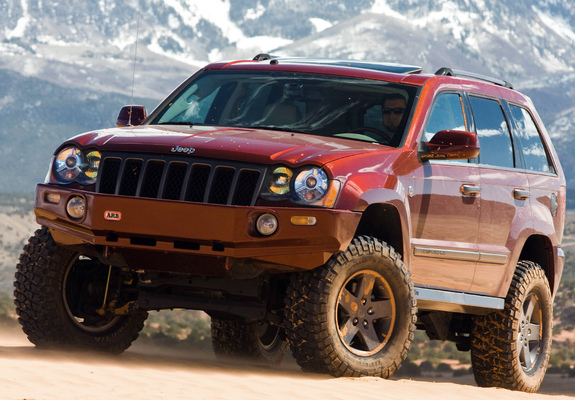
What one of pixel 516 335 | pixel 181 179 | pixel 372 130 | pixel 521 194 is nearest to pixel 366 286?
pixel 372 130

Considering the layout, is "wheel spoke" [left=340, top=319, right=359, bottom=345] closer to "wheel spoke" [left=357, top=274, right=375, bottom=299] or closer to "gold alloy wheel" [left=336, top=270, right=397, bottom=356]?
"gold alloy wheel" [left=336, top=270, right=397, bottom=356]

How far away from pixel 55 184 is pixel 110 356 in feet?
4.52

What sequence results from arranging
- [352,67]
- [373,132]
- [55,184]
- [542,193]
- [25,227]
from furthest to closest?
[25,227]
[542,193]
[352,67]
[373,132]
[55,184]

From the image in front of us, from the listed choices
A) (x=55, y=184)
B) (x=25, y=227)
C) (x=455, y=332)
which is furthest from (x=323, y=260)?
(x=25, y=227)

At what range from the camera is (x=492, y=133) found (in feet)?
28.3

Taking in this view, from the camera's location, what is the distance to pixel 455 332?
9.20m

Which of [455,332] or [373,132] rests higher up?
[373,132]

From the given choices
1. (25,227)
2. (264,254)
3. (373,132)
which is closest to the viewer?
(264,254)

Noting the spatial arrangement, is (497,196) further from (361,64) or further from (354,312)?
(354,312)

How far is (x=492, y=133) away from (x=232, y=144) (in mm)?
2757

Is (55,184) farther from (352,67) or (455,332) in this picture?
(455,332)

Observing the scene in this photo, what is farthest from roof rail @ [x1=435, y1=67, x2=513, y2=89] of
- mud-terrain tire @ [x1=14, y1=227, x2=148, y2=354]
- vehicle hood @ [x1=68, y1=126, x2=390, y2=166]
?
mud-terrain tire @ [x1=14, y1=227, x2=148, y2=354]

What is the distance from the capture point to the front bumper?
6.38m

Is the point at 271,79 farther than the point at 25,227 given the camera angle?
No
